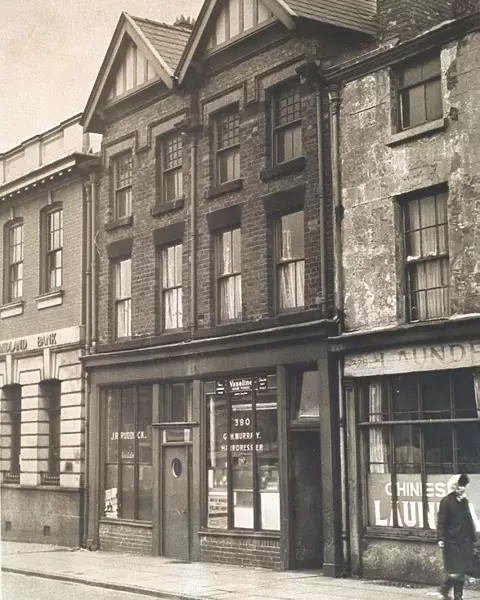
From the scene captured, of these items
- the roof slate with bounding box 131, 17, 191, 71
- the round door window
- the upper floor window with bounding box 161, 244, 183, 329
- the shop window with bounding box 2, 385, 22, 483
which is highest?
the roof slate with bounding box 131, 17, 191, 71

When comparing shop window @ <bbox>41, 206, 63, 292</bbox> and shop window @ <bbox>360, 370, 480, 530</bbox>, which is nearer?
shop window @ <bbox>360, 370, 480, 530</bbox>

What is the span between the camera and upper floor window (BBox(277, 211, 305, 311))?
17812mm

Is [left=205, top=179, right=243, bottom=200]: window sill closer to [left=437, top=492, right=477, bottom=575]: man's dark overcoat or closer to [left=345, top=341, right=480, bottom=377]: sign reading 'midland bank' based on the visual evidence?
[left=345, top=341, right=480, bottom=377]: sign reading 'midland bank'

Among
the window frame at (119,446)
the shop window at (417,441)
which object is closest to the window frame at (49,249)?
the window frame at (119,446)

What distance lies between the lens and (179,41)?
66.8 ft

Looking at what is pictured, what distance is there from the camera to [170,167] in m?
20.7

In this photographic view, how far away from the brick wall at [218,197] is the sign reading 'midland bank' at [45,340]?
795mm

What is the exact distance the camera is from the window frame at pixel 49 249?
902 inches

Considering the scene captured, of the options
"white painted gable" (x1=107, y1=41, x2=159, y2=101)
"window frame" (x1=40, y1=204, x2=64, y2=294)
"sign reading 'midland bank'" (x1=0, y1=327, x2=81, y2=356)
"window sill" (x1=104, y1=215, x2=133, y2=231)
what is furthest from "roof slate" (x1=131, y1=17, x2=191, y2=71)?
"sign reading 'midland bank'" (x1=0, y1=327, x2=81, y2=356)

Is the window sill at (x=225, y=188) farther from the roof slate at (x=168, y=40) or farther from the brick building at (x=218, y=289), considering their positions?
the roof slate at (x=168, y=40)

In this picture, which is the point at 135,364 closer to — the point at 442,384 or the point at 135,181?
the point at 135,181

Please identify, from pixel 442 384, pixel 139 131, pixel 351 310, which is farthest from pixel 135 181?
pixel 442 384

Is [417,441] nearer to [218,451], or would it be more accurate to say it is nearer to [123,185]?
[218,451]

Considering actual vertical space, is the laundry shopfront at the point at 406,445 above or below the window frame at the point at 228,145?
below
